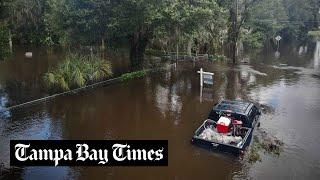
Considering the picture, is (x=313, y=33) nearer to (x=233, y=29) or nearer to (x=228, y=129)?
(x=233, y=29)

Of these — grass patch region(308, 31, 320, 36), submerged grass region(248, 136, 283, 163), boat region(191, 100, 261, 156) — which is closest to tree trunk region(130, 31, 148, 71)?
boat region(191, 100, 261, 156)

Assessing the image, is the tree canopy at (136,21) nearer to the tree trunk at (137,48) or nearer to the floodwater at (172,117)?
the tree trunk at (137,48)

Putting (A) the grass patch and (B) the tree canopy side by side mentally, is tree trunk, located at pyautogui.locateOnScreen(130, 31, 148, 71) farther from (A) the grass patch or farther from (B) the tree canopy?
(A) the grass patch

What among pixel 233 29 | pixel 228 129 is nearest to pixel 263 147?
pixel 228 129

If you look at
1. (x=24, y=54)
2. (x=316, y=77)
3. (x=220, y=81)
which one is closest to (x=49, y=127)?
(x=220, y=81)

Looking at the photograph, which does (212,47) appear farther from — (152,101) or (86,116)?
(86,116)
